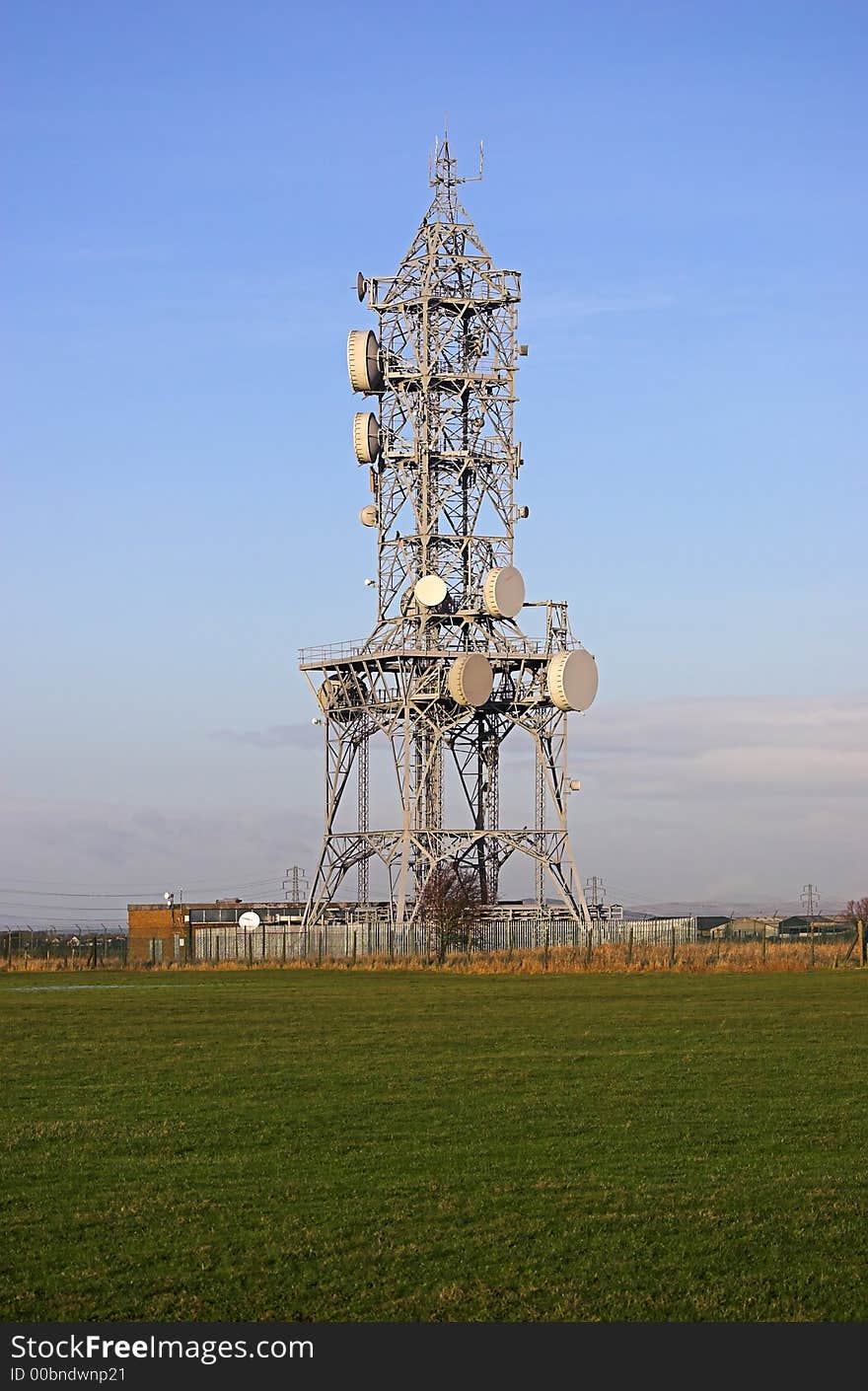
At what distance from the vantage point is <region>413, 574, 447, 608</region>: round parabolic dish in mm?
81750

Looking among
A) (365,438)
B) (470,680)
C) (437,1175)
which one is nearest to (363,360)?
(365,438)

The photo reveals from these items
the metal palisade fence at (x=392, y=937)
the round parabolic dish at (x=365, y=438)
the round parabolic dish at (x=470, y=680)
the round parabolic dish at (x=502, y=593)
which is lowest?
the metal palisade fence at (x=392, y=937)

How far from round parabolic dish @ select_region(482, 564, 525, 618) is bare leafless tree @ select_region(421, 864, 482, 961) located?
12.4 meters

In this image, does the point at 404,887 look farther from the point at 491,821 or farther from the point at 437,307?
the point at 437,307

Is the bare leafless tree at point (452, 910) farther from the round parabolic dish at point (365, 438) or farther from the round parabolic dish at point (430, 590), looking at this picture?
the round parabolic dish at point (365, 438)

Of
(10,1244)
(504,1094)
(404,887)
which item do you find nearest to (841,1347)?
(10,1244)

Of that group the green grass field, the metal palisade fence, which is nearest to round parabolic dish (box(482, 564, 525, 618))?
the metal palisade fence

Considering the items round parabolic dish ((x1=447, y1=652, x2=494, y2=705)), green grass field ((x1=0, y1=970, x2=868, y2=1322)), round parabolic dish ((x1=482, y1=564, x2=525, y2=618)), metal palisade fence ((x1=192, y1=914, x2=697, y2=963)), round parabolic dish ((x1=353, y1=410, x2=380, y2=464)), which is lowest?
green grass field ((x1=0, y1=970, x2=868, y2=1322))

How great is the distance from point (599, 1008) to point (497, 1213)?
24.6 metres

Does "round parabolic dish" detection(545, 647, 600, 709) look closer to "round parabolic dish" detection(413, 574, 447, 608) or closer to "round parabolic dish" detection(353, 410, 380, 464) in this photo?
"round parabolic dish" detection(413, 574, 447, 608)

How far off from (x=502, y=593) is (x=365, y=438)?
11.7 metres

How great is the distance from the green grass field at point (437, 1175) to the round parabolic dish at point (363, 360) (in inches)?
2393

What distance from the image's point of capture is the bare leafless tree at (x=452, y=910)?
74875 mm

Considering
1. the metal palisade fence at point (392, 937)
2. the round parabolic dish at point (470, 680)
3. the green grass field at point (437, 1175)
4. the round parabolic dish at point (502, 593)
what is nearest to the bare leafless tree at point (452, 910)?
the metal palisade fence at point (392, 937)
